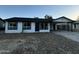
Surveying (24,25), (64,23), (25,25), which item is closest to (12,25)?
(24,25)

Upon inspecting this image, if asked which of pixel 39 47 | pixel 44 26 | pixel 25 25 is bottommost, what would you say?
pixel 39 47

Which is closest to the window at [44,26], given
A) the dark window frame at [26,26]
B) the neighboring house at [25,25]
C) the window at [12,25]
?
the neighboring house at [25,25]

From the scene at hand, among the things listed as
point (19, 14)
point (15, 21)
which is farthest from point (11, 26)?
point (19, 14)

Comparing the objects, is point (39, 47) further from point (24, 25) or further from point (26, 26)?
point (24, 25)

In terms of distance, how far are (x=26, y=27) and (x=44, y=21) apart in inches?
154

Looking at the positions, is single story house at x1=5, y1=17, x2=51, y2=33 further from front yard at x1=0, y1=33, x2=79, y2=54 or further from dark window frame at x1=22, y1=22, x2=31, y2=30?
front yard at x1=0, y1=33, x2=79, y2=54

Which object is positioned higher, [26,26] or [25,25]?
[25,25]

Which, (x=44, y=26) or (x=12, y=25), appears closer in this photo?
(x=12, y=25)

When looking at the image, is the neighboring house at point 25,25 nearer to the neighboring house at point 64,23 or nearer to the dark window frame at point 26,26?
the dark window frame at point 26,26

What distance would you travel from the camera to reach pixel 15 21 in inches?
793

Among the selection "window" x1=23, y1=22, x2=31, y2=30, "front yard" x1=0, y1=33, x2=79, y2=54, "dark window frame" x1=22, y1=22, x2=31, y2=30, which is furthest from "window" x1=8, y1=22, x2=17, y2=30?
"front yard" x1=0, y1=33, x2=79, y2=54
